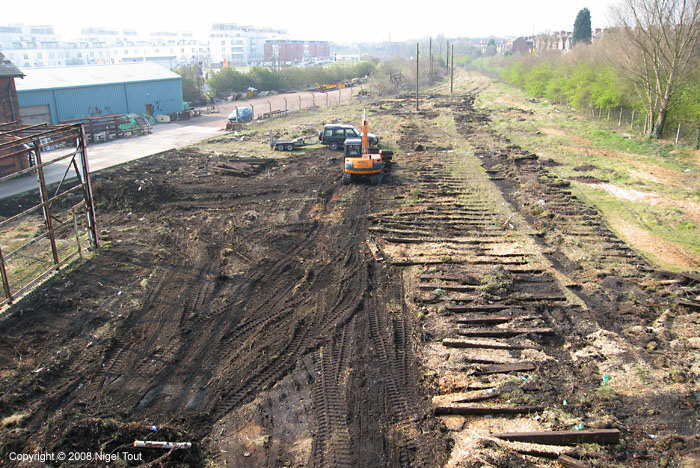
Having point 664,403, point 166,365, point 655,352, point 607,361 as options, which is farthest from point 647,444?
point 166,365

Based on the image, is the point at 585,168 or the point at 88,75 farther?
the point at 88,75

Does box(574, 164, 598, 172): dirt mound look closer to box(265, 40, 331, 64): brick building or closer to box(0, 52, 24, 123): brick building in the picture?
box(0, 52, 24, 123): brick building

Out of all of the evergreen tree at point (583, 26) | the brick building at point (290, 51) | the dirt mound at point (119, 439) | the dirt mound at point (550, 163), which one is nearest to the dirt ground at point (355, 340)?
the dirt mound at point (119, 439)

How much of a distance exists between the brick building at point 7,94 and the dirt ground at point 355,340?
38.2ft

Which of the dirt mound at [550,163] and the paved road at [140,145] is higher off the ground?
the paved road at [140,145]

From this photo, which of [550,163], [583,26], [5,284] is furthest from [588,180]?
[583,26]

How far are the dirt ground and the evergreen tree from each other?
8771 centimetres

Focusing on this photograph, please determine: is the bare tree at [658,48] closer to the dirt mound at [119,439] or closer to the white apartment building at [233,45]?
the dirt mound at [119,439]

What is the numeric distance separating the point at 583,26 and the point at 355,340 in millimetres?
100864

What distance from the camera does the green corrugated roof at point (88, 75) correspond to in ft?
119

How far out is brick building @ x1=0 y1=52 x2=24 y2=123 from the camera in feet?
86.0

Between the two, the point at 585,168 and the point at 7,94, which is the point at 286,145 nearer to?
the point at 7,94

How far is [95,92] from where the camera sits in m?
39.5

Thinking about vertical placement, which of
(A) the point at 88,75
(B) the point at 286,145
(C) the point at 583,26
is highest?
(C) the point at 583,26
